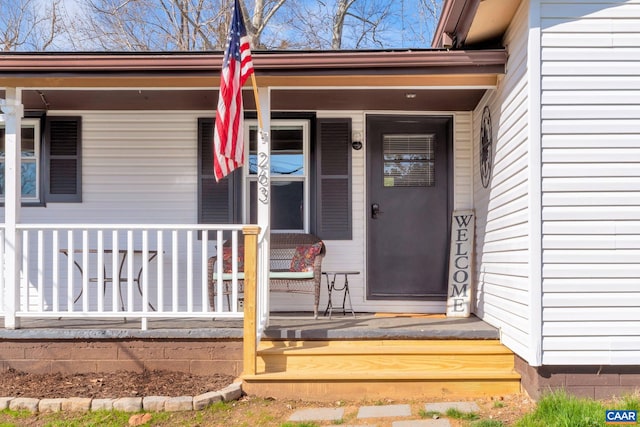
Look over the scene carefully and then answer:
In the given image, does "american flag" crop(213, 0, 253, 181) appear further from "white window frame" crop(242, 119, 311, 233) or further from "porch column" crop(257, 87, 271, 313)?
"white window frame" crop(242, 119, 311, 233)

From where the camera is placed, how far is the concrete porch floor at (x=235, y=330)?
13.9ft

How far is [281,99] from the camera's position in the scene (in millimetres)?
5062

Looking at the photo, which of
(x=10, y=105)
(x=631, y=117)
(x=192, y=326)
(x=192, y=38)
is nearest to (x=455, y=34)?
(x=631, y=117)

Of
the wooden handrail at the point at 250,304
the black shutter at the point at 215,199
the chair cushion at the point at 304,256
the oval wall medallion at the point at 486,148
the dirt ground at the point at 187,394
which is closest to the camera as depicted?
A: the dirt ground at the point at 187,394

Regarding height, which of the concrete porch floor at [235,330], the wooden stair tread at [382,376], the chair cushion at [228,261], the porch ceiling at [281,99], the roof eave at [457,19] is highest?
the roof eave at [457,19]

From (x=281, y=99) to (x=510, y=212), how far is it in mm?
2251

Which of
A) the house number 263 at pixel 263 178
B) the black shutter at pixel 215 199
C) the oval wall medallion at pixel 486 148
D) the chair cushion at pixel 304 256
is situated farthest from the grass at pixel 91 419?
the oval wall medallion at pixel 486 148

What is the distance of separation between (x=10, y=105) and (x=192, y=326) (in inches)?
87.9

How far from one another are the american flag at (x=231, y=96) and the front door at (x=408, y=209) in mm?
1968

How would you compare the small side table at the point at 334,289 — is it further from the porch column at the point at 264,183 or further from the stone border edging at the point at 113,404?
the stone border edging at the point at 113,404

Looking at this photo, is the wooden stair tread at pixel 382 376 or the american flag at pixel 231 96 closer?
the american flag at pixel 231 96

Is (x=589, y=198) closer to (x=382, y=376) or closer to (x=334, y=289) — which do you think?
(x=382, y=376)

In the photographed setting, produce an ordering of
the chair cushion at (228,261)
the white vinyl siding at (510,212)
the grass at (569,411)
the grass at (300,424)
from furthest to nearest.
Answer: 1. the chair cushion at (228,261)
2. the white vinyl siding at (510,212)
3. the grass at (300,424)
4. the grass at (569,411)

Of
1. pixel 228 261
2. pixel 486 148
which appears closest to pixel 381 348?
pixel 228 261
